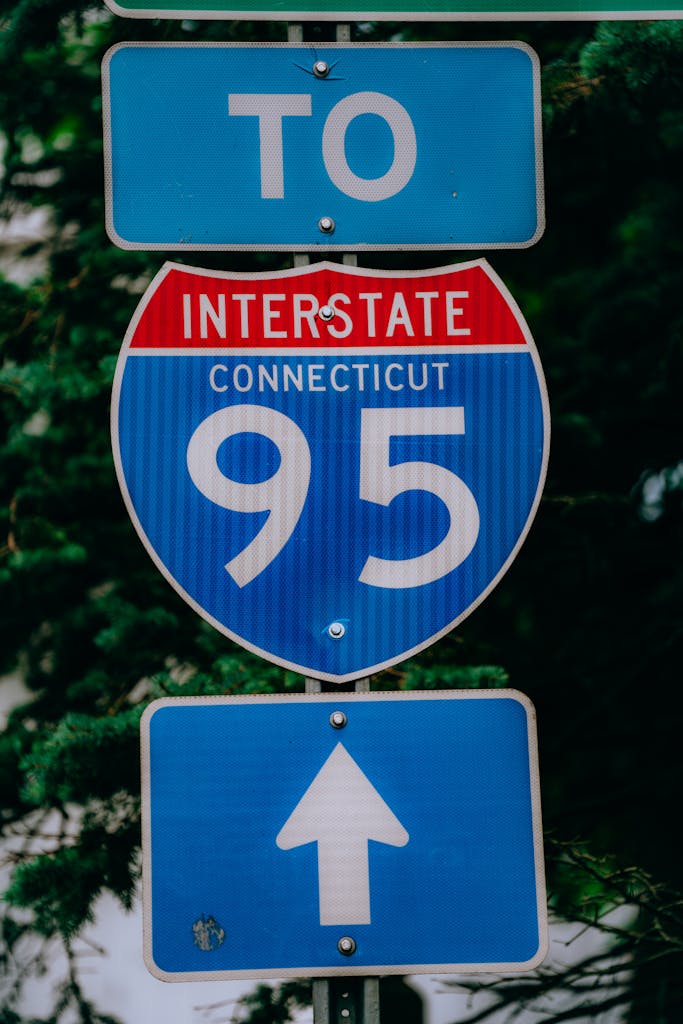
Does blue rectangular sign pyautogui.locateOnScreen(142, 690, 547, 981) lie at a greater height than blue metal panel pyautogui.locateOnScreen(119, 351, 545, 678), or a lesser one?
lesser

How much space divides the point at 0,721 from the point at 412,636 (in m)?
2.29

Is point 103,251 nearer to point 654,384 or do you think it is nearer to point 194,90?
point 654,384

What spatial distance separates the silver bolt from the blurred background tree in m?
1.64

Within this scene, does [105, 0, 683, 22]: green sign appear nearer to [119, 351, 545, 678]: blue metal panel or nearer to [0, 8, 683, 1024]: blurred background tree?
[119, 351, 545, 678]: blue metal panel

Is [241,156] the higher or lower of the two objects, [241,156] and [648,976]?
the higher

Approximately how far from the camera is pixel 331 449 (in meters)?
1.62

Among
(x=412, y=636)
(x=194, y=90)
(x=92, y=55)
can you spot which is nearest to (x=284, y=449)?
(x=412, y=636)

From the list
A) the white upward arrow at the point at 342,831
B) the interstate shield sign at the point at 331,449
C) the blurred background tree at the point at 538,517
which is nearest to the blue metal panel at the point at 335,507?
the interstate shield sign at the point at 331,449

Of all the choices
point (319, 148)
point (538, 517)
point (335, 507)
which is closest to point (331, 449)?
point (335, 507)

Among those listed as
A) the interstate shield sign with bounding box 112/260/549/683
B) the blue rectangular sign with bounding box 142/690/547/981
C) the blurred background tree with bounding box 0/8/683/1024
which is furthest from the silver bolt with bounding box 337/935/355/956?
the blurred background tree with bounding box 0/8/683/1024

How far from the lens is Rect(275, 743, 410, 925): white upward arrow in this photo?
4.92ft

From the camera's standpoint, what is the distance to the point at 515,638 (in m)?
3.82

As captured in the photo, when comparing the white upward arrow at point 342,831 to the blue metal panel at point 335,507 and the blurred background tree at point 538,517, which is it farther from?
the blurred background tree at point 538,517

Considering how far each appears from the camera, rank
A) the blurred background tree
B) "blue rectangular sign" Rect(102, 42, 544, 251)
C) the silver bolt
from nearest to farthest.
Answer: the silver bolt < "blue rectangular sign" Rect(102, 42, 544, 251) < the blurred background tree
